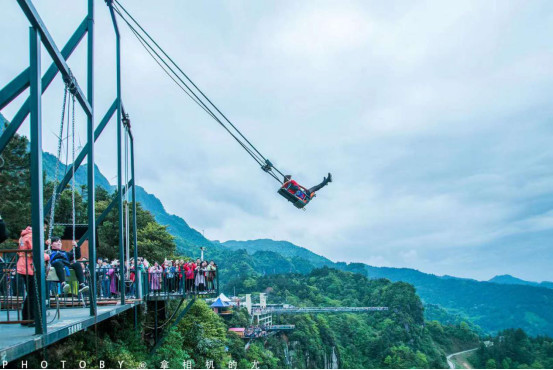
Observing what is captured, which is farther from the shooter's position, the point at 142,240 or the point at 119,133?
the point at 142,240

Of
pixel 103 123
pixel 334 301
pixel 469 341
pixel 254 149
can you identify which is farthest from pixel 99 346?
pixel 334 301

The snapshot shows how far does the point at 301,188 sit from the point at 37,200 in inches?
363

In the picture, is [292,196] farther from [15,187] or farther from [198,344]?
[15,187]

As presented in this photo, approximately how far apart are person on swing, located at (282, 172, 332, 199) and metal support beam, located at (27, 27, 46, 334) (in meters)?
8.86

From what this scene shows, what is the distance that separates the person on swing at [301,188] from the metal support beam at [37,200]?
8864 mm

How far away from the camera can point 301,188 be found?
48.6 feet

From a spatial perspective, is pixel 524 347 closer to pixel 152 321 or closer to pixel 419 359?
pixel 419 359

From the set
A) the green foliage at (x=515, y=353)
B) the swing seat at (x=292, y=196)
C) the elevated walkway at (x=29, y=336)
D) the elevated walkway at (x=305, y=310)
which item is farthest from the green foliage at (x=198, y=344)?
the green foliage at (x=515, y=353)

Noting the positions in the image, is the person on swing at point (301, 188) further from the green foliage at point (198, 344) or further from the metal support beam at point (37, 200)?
the green foliage at point (198, 344)

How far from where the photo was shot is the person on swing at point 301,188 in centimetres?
1472

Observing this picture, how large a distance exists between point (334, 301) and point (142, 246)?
14337cm

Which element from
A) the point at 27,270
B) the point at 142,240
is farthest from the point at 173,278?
the point at 142,240

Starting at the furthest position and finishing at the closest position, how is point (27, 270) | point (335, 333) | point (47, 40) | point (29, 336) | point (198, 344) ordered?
point (335, 333) → point (198, 344) → point (47, 40) → point (27, 270) → point (29, 336)

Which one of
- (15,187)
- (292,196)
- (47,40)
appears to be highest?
(15,187)
